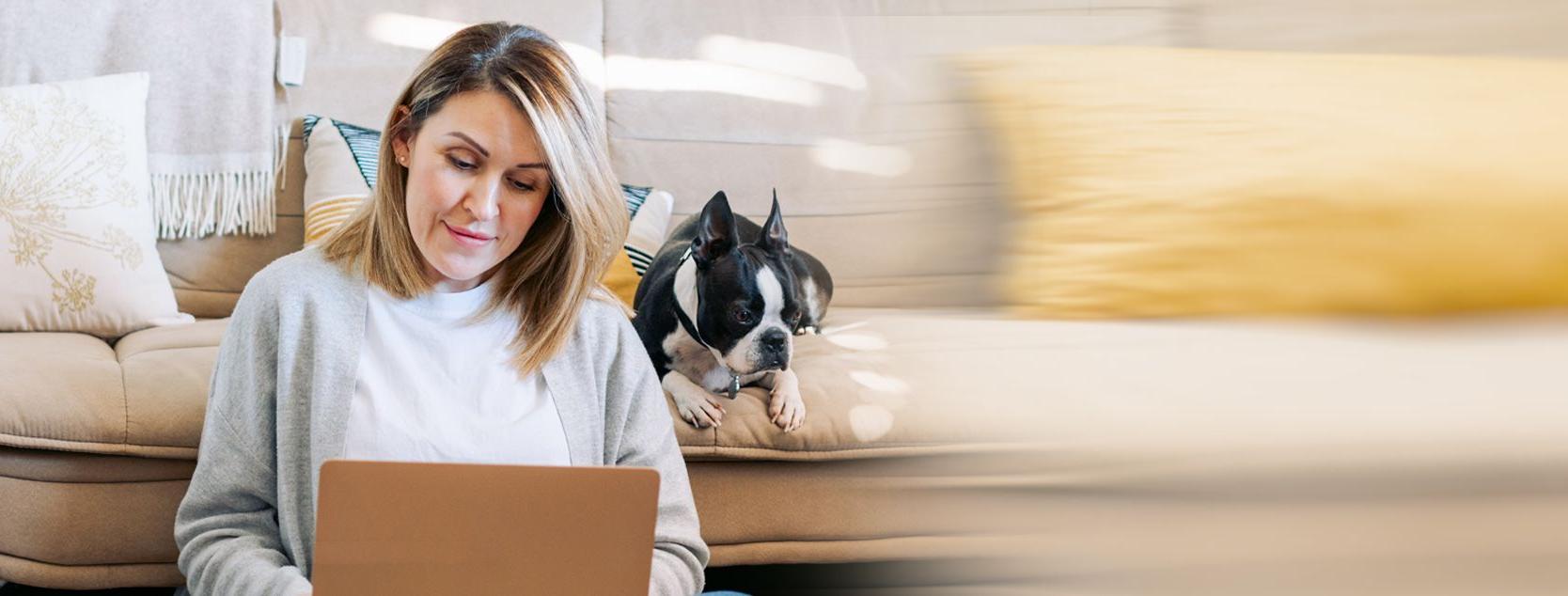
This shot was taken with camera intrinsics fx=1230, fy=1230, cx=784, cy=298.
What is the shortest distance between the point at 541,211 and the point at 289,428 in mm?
267

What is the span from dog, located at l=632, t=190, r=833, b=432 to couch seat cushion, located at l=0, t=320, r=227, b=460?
1.71 ft

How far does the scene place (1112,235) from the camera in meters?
0.37

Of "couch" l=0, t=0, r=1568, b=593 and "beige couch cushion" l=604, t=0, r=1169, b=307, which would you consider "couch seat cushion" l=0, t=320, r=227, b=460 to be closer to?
"couch" l=0, t=0, r=1568, b=593

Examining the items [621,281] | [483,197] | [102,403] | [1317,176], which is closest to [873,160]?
[1317,176]

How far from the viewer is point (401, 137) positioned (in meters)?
1.03

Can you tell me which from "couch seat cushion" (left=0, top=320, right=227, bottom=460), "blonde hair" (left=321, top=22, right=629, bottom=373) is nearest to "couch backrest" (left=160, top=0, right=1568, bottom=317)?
"blonde hair" (left=321, top=22, right=629, bottom=373)

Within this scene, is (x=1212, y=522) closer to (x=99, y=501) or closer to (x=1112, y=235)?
(x=1112, y=235)

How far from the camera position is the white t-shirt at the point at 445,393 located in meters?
0.97

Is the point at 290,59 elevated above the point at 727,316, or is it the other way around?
the point at 290,59

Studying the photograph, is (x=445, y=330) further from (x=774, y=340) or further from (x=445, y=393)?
(x=774, y=340)

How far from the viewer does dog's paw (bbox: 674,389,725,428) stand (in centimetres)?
137

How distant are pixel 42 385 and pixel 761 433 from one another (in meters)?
0.77

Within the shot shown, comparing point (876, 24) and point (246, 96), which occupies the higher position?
point (246, 96)

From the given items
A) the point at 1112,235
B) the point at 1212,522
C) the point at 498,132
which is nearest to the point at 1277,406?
the point at 1212,522
